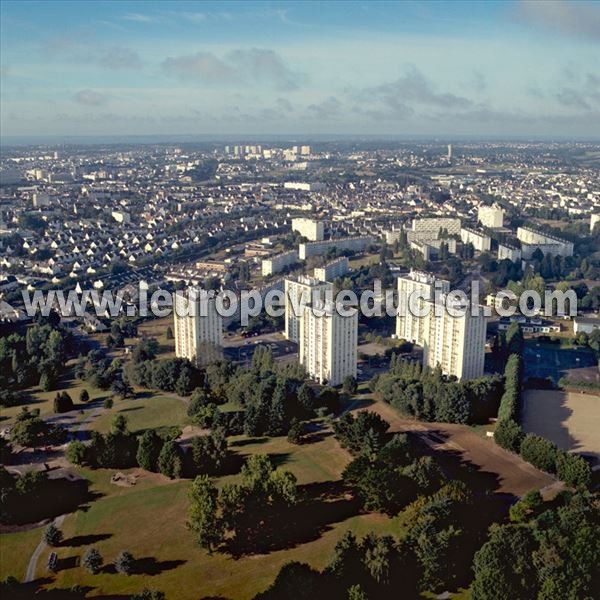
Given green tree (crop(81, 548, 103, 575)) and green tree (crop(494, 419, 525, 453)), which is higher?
green tree (crop(494, 419, 525, 453))

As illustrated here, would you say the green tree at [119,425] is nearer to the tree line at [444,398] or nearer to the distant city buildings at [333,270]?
the tree line at [444,398]

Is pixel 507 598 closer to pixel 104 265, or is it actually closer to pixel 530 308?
pixel 530 308

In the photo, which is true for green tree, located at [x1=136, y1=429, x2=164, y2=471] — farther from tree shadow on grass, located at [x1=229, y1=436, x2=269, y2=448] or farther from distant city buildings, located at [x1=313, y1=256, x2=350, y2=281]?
distant city buildings, located at [x1=313, y1=256, x2=350, y2=281]

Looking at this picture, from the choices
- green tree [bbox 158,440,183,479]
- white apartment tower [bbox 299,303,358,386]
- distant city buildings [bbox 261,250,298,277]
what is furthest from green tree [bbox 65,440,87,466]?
distant city buildings [bbox 261,250,298,277]

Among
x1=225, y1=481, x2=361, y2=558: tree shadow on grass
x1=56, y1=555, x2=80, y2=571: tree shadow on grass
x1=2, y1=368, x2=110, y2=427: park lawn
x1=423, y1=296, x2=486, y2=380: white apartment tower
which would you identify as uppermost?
x1=423, y1=296, x2=486, y2=380: white apartment tower

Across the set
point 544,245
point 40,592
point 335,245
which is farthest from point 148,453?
point 544,245

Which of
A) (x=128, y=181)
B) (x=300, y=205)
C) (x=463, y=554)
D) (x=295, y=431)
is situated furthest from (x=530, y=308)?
(x=128, y=181)
